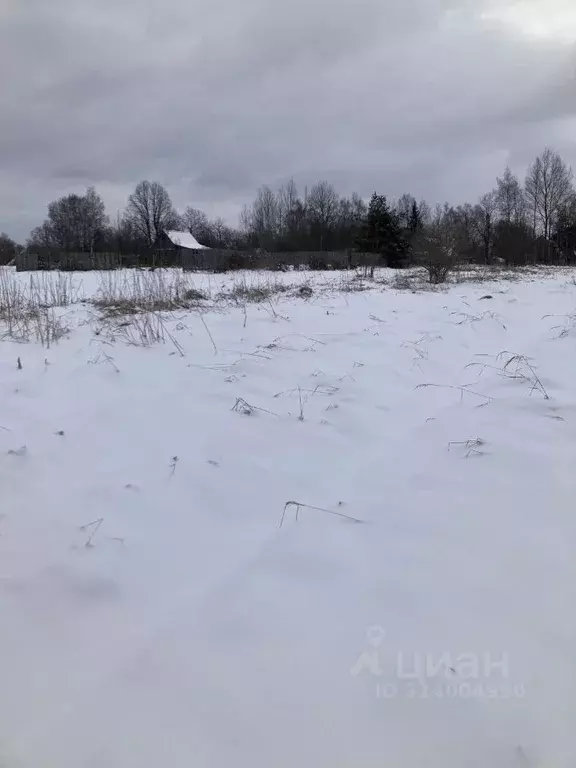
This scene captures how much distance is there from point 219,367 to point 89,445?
4.72 feet

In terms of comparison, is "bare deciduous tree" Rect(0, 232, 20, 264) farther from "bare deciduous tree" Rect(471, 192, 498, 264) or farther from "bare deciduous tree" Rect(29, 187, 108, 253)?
"bare deciduous tree" Rect(471, 192, 498, 264)

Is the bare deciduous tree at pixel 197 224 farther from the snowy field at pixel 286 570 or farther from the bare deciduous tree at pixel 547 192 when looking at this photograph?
the snowy field at pixel 286 570

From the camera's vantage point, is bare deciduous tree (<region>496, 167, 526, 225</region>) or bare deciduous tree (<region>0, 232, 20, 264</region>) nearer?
bare deciduous tree (<region>0, 232, 20, 264</region>)

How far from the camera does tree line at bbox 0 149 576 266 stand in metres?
26.6

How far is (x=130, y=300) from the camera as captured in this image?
7090 mm

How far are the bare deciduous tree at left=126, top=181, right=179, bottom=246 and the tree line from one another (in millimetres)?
124

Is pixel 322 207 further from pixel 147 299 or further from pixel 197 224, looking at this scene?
pixel 147 299

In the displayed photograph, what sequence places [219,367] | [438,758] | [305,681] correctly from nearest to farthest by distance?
[438,758] → [305,681] → [219,367]

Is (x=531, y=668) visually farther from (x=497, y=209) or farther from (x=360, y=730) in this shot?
(x=497, y=209)

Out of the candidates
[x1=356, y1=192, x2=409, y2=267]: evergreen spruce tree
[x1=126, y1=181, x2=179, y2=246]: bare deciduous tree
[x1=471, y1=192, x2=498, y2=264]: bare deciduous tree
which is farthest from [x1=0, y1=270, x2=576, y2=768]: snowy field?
[x1=126, y1=181, x2=179, y2=246]: bare deciduous tree

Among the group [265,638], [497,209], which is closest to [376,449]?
[265,638]

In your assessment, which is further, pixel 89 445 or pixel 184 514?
pixel 89 445

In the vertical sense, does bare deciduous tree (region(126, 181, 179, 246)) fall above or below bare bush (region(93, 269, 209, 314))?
above

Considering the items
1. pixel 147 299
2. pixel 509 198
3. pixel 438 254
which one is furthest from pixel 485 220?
pixel 147 299
